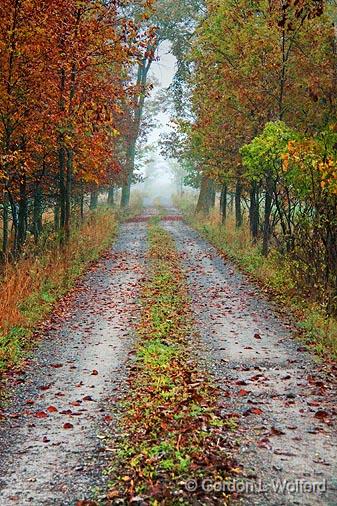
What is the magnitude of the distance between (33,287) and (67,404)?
6.40m

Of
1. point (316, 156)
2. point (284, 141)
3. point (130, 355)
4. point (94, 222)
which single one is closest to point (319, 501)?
point (130, 355)

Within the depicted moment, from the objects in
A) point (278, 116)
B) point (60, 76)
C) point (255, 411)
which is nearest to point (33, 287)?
point (60, 76)

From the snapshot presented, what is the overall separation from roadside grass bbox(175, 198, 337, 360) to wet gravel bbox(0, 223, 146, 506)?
3.49 m

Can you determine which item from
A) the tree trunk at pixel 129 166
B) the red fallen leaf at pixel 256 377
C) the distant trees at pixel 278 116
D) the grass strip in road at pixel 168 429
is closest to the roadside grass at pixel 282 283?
the distant trees at pixel 278 116

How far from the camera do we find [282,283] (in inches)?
579

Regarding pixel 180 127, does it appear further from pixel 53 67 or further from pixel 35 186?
pixel 53 67

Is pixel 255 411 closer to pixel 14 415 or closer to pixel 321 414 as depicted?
pixel 321 414

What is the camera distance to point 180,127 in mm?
23875

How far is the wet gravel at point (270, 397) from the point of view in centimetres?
537

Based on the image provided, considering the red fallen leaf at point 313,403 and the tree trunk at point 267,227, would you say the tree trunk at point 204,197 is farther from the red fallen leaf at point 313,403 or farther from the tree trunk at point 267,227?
the red fallen leaf at point 313,403

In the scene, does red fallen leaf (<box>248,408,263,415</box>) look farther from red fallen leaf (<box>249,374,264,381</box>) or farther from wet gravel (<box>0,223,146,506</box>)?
wet gravel (<box>0,223,146,506</box>)

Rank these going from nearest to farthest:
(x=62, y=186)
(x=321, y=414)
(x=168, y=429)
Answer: (x=168, y=429)
(x=321, y=414)
(x=62, y=186)

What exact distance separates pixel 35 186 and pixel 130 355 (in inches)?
539

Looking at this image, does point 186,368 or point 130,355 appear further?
point 130,355
